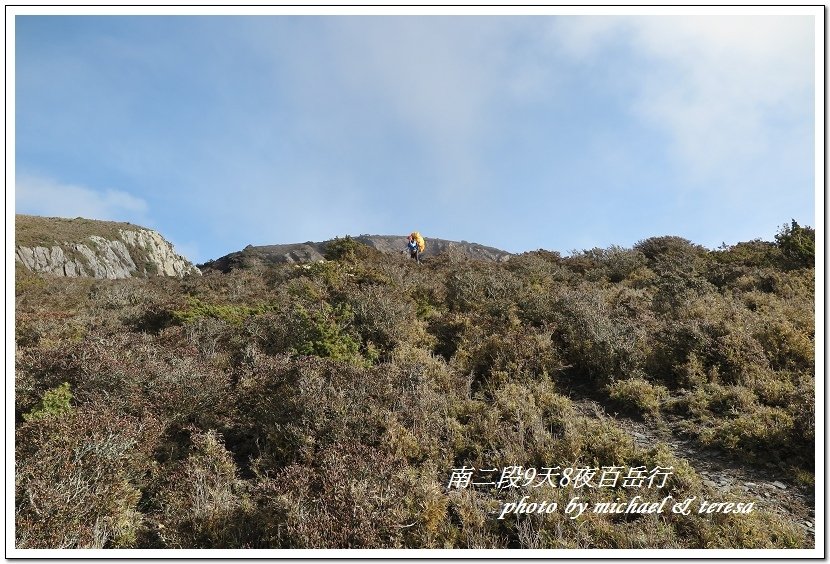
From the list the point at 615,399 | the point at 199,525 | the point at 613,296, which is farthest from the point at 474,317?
the point at 199,525

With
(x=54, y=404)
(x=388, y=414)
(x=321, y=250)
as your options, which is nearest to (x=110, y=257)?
(x=321, y=250)

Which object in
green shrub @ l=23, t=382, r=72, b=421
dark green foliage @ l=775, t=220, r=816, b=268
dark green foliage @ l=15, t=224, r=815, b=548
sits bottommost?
green shrub @ l=23, t=382, r=72, b=421

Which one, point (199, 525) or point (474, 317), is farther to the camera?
point (474, 317)

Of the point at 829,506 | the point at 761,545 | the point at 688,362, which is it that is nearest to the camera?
the point at 761,545

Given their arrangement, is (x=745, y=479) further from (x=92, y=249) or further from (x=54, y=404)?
(x=92, y=249)

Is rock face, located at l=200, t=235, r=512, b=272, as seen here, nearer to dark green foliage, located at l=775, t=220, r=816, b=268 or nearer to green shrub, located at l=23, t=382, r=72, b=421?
dark green foliage, located at l=775, t=220, r=816, b=268

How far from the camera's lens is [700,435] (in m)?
5.72

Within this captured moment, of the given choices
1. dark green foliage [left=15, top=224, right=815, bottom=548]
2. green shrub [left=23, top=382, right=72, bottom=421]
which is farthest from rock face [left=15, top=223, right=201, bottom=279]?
green shrub [left=23, top=382, right=72, bottom=421]

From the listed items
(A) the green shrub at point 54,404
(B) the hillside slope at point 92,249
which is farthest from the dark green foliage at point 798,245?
(B) the hillside slope at point 92,249

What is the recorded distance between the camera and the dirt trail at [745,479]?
4.40m

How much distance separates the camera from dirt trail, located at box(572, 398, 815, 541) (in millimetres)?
4398

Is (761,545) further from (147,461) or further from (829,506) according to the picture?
(147,461)

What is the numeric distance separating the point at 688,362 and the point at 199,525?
774 centimetres

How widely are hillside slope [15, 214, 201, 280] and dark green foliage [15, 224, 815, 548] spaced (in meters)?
28.9
